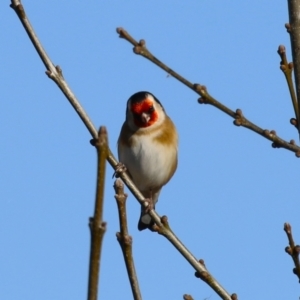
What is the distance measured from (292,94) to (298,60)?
18 centimetres

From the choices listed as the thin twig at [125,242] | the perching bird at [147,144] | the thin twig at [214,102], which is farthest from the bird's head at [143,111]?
the thin twig at [125,242]

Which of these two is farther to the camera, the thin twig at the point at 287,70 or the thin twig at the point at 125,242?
the thin twig at the point at 287,70

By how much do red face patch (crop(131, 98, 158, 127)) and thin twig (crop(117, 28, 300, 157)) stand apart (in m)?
3.50

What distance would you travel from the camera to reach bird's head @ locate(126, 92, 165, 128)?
21.4ft

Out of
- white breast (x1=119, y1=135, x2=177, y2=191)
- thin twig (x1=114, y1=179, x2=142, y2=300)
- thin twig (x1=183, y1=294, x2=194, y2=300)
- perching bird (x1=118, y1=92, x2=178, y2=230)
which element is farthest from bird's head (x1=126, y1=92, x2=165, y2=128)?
thin twig (x1=114, y1=179, x2=142, y2=300)

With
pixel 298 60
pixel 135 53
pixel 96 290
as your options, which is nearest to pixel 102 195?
pixel 96 290

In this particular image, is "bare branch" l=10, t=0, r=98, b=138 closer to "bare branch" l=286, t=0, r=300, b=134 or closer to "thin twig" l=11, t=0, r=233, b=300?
"thin twig" l=11, t=0, r=233, b=300

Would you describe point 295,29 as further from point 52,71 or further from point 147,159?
point 147,159

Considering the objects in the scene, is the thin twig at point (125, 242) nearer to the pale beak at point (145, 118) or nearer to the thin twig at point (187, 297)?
the thin twig at point (187, 297)

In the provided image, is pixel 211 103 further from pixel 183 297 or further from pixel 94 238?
pixel 94 238

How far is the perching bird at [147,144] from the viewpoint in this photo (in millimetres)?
6336

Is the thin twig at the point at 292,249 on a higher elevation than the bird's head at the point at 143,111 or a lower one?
lower

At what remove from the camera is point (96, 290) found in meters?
1.72

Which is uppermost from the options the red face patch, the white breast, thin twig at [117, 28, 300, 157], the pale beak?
the red face patch
